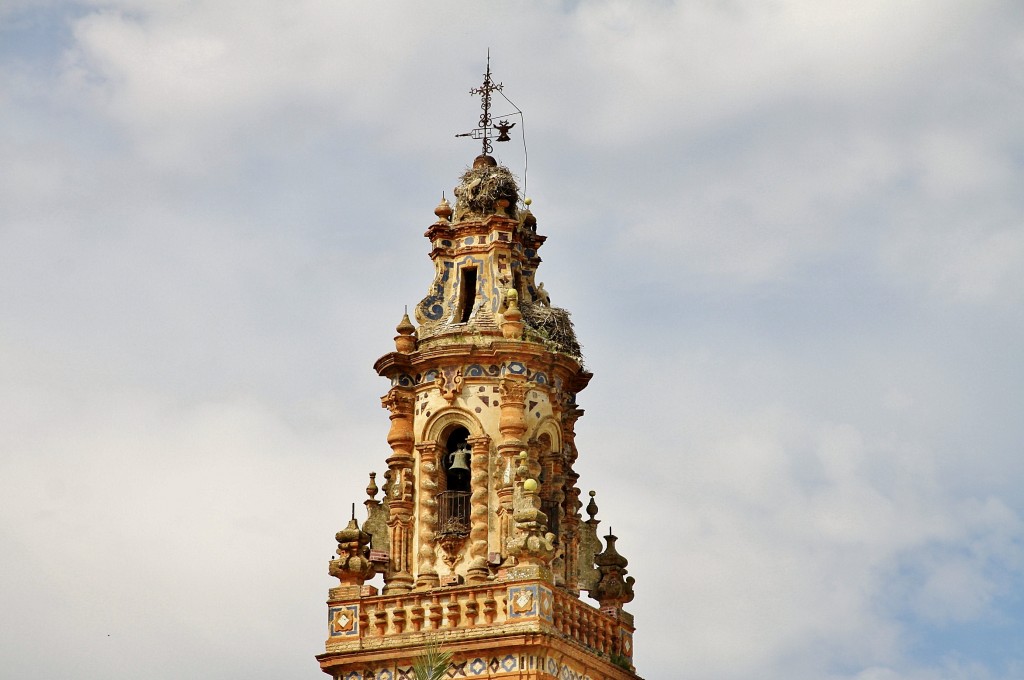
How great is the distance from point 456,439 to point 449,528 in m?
1.81

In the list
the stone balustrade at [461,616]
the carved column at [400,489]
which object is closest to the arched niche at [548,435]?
the carved column at [400,489]

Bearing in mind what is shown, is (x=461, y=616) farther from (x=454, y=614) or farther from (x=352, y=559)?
(x=352, y=559)

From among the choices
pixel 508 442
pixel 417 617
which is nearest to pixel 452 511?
pixel 508 442

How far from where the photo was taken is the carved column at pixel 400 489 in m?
37.4

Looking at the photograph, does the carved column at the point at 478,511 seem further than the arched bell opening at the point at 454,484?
No

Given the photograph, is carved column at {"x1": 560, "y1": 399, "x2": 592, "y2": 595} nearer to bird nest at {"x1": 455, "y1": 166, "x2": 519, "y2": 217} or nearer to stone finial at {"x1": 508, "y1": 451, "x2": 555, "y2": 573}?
stone finial at {"x1": 508, "y1": 451, "x2": 555, "y2": 573}

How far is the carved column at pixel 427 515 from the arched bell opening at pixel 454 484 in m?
0.15

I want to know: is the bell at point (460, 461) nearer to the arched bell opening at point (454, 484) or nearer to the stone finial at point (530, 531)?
the arched bell opening at point (454, 484)

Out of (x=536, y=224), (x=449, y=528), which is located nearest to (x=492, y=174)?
(x=536, y=224)

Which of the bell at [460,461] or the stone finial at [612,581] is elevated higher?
the bell at [460,461]

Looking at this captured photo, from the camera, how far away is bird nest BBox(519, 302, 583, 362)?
39.0 meters

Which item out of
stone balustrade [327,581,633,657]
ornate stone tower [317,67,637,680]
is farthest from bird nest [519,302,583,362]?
stone balustrade [327,581,633,657]

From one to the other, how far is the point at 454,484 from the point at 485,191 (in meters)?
5.37

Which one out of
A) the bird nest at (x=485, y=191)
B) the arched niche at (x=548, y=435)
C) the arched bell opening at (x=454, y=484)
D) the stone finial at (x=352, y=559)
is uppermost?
the bird nest at (x=485, y=191)
